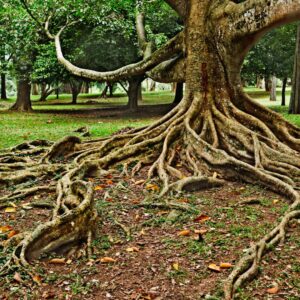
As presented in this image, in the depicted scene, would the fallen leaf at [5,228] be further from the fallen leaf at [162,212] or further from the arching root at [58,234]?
the fallen leaf at [162,212]

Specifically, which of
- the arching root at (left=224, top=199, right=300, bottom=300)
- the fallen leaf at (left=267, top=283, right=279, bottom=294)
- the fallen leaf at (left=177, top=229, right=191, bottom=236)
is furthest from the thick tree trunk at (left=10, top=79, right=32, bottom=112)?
the fallen leaf at (left=267, top=283, right=279, bottom=294)

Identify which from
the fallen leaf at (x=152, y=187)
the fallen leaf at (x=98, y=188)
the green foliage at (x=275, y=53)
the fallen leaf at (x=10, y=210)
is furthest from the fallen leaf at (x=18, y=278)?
the green foliage at (x=275, y=53)

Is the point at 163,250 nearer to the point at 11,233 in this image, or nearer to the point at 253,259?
the point at 253,259

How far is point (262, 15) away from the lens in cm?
723

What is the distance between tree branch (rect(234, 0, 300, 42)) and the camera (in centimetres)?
678

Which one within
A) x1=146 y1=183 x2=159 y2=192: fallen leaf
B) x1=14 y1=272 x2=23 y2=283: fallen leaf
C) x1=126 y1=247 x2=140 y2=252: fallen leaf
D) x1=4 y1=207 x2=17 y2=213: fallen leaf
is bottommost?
x1=14 y1=272 x2=23 y2=283: fallen leaf

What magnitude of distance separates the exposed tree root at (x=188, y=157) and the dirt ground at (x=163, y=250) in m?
0.23

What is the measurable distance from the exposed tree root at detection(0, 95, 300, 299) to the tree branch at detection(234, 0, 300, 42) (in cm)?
138

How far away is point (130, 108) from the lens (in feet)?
79.1

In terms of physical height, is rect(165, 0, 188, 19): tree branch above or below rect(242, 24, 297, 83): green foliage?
below

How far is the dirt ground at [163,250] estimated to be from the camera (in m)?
4.04

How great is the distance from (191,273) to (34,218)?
7.85 feet

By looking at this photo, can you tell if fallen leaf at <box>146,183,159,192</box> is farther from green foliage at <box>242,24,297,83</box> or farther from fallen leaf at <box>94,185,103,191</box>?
green foliage at <box>242,24,297,83</box>

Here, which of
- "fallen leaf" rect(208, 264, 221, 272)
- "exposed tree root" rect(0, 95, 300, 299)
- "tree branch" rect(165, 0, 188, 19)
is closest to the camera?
"fallen leaf" rect(208, 264, 221, 272)
